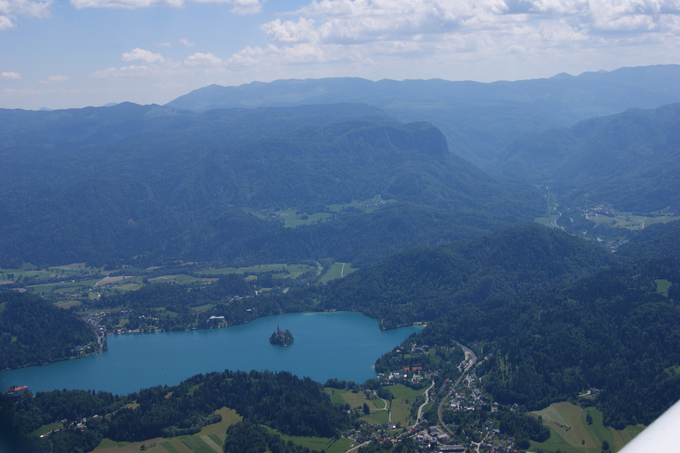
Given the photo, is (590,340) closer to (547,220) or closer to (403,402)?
(403,402)

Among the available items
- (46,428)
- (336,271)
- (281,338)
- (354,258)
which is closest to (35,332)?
(281,338)

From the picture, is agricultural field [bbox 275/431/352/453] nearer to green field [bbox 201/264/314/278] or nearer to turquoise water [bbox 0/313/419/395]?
turquoise water [bbox 0/313/419/395]

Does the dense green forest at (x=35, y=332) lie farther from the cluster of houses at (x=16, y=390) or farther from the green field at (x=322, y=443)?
the green field at (x=322, y=443)

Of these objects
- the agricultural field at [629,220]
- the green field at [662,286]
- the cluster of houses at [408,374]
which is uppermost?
the green field at [662,286]

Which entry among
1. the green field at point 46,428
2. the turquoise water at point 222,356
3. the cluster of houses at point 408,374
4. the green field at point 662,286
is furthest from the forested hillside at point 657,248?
the green field at point 46,428

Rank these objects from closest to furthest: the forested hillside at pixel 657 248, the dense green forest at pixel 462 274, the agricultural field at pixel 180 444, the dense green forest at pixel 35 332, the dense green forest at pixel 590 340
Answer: the agricultural field at pixel 180 444, the dense green forest at pixel 590 340, the dense green forest at pixel 35 332, the dense green forest at pixel 462 274, the forested hillside at pixel 657 248

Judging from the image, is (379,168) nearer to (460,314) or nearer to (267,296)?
(267,296)
